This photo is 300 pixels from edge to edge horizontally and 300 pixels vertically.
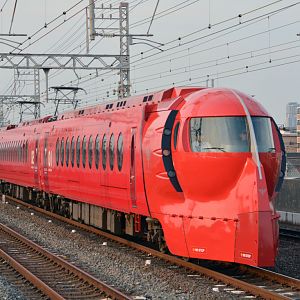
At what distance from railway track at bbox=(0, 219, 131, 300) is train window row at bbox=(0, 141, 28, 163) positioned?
1103 centimetres

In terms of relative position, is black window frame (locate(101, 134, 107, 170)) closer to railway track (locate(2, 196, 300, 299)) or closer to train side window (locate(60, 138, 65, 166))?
railway track (locate(2, 196, 300, 299))

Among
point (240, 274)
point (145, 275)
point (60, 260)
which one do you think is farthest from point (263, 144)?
point (60, 260)

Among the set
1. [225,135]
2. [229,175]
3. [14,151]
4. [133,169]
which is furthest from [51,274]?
[14,151]

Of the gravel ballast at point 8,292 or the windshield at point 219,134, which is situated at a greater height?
the windshield at point 219,134


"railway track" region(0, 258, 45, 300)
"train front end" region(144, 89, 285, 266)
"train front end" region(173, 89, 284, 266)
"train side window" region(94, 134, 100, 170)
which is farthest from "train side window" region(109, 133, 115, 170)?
"train front end" region(173, 89, 284, 266)

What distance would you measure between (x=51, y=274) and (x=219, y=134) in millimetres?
4170

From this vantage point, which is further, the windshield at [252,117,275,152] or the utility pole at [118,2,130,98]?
the utility pole at [118,2,130,98]

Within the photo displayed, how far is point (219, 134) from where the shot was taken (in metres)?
11.6

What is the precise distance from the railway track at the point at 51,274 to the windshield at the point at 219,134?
114 inches

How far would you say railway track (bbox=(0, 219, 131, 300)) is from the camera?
10.7m

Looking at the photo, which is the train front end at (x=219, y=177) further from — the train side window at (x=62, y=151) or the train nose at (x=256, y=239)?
the train side window at (x=62, y=151)

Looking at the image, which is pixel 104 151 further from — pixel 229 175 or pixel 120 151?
pixel 229 175

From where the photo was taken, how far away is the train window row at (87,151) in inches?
603

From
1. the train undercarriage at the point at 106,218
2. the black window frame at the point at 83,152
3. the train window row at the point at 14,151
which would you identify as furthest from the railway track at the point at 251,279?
the train window row at the point at 14,151
